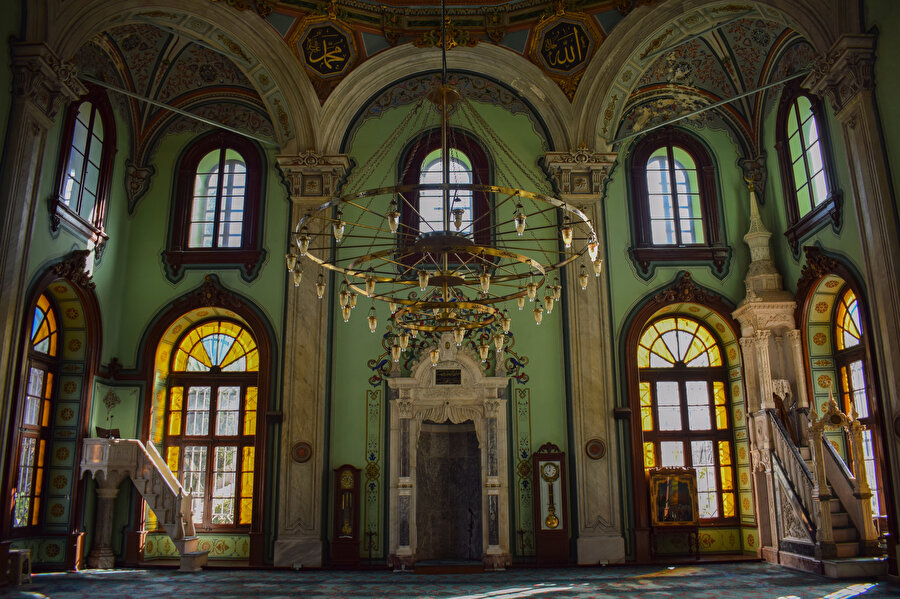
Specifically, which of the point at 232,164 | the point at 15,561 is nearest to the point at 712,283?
the point at 232,164

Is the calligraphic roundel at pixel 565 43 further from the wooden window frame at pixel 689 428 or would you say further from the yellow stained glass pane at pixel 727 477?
the yellow stained glass pane at pixel 727 477

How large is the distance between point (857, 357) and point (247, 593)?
863 centimetres

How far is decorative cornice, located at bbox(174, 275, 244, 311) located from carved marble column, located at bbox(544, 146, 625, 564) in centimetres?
530

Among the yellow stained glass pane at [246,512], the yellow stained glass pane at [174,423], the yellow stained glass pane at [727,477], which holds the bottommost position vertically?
the yellow stained glass pane at [246,512]

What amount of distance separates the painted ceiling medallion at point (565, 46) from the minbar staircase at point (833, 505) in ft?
21.1

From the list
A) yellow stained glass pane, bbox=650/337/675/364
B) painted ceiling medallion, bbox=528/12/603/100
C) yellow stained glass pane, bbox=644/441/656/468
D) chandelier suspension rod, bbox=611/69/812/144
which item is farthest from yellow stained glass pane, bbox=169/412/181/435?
chandelier suspension rod, bbox=611/69/812/144

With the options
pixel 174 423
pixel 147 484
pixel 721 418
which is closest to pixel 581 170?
pixel 721 418

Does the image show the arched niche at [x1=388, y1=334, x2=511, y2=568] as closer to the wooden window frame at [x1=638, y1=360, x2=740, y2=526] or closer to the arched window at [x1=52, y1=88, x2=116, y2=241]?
the wooden window frame at [x1=638, y1=360, x2=740, y2=526]

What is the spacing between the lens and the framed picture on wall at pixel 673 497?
38.0 ft

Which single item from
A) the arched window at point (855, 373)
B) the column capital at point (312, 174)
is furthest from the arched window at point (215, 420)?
the arched window at point (855, 373)

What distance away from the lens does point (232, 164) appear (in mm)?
13312

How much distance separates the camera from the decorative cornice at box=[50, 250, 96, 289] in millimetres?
10633

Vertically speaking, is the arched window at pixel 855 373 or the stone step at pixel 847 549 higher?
the arched window at pixel 855 373

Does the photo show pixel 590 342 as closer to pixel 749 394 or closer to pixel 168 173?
pixel 749 394
